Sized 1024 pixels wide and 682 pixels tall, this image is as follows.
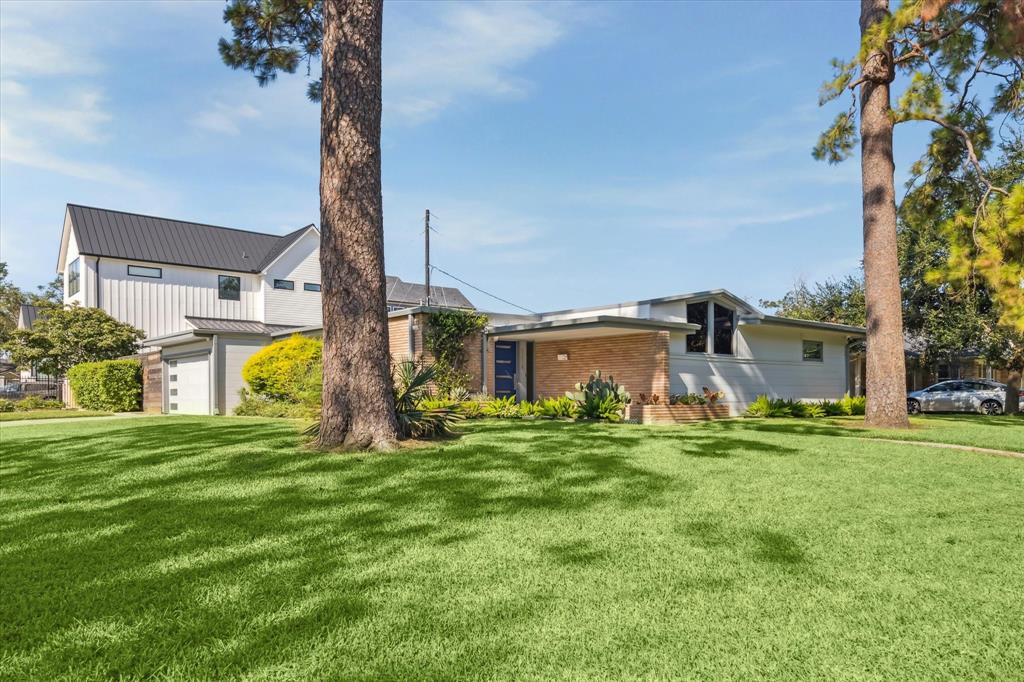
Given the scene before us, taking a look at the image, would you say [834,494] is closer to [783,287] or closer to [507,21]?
[507,21]

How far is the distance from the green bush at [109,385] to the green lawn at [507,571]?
18.7m

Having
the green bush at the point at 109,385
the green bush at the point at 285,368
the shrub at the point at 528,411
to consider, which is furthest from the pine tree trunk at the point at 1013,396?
the green bush at the point at 109,385

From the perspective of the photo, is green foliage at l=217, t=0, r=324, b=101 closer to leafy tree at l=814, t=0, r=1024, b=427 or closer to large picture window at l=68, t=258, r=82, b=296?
leafy tree at l=814, t=0, r=1024, b=427

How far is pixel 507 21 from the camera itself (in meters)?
12.3

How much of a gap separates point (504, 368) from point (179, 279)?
58.8ft

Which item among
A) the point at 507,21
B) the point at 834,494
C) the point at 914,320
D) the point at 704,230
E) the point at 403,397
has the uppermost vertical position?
the point at 507,21

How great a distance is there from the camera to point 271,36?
1245 centimetres

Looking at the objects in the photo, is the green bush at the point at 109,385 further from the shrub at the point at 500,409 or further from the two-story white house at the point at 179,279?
the shrub at the point at 500,409

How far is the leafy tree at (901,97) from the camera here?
38.8 feet

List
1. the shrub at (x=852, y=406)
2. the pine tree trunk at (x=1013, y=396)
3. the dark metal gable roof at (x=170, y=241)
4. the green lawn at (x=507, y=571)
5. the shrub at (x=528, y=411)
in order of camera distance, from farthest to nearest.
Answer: the dark metal gable roof at (x=170, y=241), the pine tree trunk at (x=1013, y=396), the shrub at (x=852, y=406), the shrub at (x=528, y=411), the green lawn at (x=507, y=571)

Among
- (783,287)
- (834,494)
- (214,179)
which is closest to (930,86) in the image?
(834,494)

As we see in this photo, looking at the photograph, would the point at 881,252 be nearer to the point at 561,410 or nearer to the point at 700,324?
the point at 700,324

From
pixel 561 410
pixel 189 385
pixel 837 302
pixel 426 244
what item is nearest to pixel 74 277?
pixel 189 385

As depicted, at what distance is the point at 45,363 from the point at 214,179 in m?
13.7
